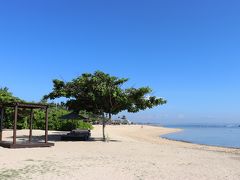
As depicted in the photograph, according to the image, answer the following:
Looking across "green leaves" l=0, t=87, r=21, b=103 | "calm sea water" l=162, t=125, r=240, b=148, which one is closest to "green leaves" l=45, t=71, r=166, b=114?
"green leaves" l=0, t=87, r=21, b=103

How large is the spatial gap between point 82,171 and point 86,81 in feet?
40.8

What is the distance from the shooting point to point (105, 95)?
22.8 metres

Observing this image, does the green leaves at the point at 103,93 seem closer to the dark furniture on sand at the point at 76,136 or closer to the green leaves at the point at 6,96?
the dark furniture on sand at the point at 76,136

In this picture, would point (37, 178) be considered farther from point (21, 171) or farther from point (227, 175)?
point (227, 175)

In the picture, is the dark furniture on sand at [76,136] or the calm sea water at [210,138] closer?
the dark furniture on sand at [76,136]

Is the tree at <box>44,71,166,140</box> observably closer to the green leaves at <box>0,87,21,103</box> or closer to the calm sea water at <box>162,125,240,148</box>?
the green leaves at <box>0,87,21,103</box>

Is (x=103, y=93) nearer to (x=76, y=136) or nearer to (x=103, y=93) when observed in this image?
(x=103, y=93)

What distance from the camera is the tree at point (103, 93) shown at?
2284 centimetres

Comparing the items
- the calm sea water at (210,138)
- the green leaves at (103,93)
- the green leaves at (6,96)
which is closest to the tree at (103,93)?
the green leaves at (103,93)

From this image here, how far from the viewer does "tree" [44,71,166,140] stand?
22844mm

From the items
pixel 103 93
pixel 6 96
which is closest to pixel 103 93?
pixel 103 93

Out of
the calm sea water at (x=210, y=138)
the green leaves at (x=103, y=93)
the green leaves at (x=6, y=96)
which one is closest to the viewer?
the green leaves at (x=103, y=93)

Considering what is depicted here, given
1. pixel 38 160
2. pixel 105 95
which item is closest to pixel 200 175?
pixel 38 160

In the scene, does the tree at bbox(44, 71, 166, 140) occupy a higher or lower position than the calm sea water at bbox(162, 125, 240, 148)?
higher
